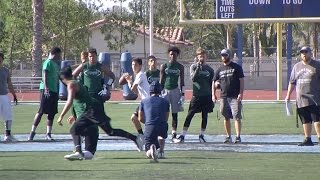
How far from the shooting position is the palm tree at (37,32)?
4247 cm

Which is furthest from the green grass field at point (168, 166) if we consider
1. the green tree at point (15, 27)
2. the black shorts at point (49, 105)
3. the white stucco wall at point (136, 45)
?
the white stucco wall at point (136, 45)

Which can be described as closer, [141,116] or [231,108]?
[141,116]

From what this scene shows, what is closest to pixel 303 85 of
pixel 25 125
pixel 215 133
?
pixel 215 133

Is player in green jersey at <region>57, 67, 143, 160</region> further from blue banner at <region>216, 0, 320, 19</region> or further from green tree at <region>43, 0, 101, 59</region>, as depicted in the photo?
green tree at <region>43, 0, 101, 59</region>

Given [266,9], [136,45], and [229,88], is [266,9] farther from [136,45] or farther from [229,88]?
[136,45]

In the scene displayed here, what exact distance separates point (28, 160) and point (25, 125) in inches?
329

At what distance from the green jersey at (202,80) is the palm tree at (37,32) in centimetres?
2442

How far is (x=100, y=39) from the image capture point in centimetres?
7212

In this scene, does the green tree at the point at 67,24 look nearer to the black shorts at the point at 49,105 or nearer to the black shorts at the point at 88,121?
the black shorts at the point at 49,105

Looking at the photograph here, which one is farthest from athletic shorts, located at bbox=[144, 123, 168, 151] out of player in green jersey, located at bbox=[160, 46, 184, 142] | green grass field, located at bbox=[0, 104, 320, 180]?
player in green jersey, located at bbox=[160, 46, 184, 142]

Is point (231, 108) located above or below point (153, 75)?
below

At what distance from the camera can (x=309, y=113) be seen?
686 inches

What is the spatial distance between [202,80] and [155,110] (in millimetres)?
3865

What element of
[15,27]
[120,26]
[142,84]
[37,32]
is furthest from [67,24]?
[142,84]
